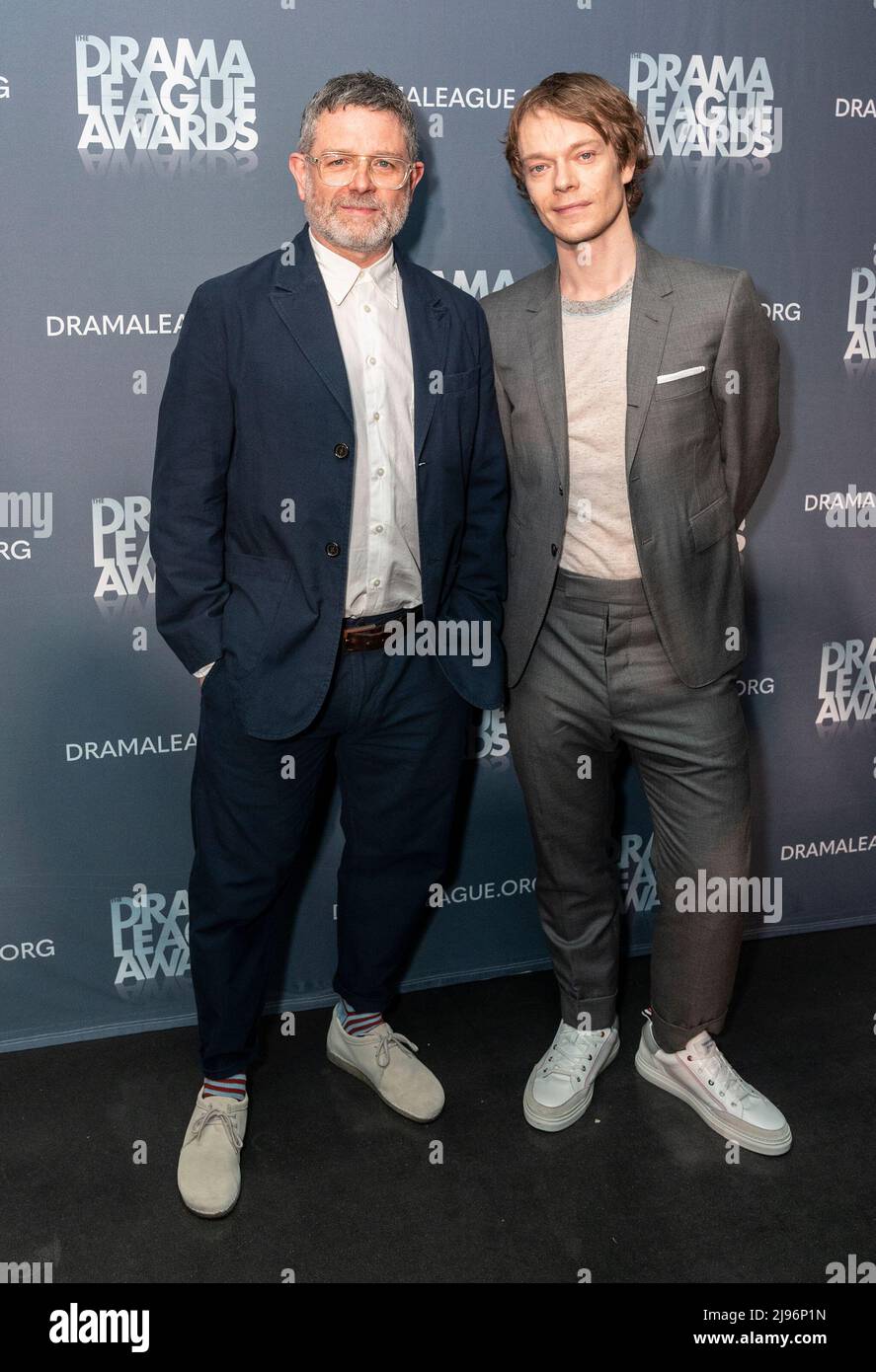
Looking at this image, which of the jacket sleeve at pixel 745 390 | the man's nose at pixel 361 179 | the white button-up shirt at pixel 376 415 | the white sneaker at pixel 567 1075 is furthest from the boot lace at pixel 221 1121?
the man's nose at pixel 361 179

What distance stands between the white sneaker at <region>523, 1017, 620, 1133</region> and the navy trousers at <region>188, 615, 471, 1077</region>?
443 millimetres

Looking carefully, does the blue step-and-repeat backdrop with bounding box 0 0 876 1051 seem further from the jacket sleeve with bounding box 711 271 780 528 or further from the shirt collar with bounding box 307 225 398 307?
the jacket sleeve with bounding box 711 271 780 528

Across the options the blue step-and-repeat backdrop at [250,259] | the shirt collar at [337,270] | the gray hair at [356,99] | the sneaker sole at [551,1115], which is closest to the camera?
the gray hair at [356,99]

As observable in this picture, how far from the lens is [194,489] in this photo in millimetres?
2174

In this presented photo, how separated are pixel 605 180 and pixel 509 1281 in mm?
1923

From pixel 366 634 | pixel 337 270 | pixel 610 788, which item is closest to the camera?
pixel 337 270

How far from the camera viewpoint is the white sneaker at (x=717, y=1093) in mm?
2508

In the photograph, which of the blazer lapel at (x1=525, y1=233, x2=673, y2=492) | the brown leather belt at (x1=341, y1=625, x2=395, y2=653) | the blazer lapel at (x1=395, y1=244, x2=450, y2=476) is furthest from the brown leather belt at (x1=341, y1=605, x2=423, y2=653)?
the blazer lapel at (x1=525, y1=233, x2=673, y2=492)

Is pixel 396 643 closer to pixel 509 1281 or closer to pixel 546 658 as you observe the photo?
pixel 546 658

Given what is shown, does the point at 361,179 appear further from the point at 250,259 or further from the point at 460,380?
the point at 250,259

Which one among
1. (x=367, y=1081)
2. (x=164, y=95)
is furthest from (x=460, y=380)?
(x=367, y=1081)

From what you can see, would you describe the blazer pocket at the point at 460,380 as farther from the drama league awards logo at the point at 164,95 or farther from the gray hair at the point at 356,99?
the drama league awards logo at the point at 164,95

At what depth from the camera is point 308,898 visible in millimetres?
2932

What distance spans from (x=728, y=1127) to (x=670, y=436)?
1.39m
